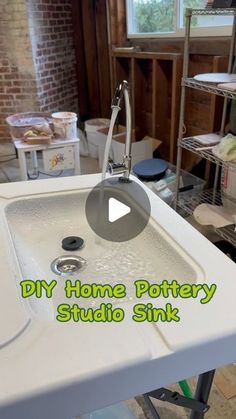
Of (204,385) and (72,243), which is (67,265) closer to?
(72,243)

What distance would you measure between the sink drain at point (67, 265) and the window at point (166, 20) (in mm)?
1987

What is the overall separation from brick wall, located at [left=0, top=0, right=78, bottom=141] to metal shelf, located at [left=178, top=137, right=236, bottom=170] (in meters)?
2.07

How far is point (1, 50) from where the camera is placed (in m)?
3.49

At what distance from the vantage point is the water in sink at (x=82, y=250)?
0.87 metres

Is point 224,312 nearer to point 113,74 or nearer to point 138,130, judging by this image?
point 138,130

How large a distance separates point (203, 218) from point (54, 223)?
3.50 ft

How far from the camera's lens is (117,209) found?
3.67ft

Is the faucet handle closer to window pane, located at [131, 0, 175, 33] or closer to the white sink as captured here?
the white sink

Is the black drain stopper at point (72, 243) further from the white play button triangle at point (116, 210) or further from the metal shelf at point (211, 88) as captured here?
the metal shelf at point (211, 88)

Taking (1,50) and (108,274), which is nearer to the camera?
(108,274)

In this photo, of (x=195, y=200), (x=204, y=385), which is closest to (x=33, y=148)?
(x=195, y=200)

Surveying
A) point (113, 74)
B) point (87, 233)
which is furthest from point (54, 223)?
point (113, 74)

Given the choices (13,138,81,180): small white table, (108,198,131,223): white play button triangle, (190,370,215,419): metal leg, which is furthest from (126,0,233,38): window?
(190,370,215,419): metal leg

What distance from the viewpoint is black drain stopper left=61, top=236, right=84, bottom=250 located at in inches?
40.7
